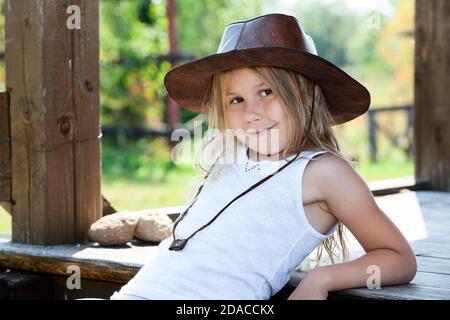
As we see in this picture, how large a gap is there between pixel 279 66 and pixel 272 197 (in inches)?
16.6

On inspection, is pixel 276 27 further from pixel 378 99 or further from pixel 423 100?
pixel 378 99

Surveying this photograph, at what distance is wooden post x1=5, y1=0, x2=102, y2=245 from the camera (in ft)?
10.9

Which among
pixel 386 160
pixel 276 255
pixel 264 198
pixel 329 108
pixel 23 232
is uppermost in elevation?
pixel 329 108

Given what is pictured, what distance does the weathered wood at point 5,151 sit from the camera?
3441mm

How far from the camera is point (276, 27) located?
254cm

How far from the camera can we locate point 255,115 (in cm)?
249

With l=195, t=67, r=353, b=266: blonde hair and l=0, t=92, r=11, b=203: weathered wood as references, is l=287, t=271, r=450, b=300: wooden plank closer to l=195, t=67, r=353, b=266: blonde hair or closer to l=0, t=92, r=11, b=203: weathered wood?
l=195, t=67, r=353, b=266: blonde hair

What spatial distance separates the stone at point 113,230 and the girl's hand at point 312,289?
1.22 meters

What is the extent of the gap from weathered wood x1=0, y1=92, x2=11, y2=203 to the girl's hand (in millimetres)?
1621

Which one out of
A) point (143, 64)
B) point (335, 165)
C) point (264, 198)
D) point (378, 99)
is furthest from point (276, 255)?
point (378, 99)

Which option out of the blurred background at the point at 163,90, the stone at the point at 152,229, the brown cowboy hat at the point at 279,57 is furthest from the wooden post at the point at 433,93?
the blurred background at the point at 163,90

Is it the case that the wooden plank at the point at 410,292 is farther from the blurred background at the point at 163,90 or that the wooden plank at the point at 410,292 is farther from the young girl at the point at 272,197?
the blurred background at the point at 163,90

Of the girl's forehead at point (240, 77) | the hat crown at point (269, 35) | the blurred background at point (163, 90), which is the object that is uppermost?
the hat crown at point (269, 35)
